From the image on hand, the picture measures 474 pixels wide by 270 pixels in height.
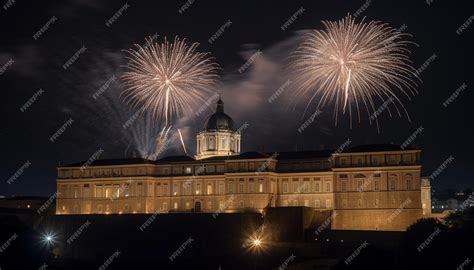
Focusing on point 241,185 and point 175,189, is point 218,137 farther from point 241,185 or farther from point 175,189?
point 241,185

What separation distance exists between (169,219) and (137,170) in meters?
16.0

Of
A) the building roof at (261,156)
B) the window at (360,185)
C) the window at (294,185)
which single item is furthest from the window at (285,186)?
the window at (360,185)

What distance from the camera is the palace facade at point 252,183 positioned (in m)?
Answer: 82.2

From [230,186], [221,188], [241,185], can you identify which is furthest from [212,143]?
[241,185]

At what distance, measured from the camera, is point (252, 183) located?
3514 inches

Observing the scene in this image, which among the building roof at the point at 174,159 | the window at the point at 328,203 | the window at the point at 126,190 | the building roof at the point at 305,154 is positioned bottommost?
the window at the point at 328,203

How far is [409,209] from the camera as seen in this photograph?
8075 cm

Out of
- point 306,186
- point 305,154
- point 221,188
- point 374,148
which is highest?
point 305,154

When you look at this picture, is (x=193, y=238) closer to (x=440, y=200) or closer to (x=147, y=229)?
(x=147, y=229)

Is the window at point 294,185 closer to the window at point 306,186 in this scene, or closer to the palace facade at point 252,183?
the palace facade at point 252,183

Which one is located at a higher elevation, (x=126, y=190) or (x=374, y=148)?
(x=126, y=190)

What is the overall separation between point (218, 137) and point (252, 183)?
16.0 meters

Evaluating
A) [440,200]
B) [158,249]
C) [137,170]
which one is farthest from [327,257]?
[440,200]

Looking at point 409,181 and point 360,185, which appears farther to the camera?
point 360,185
